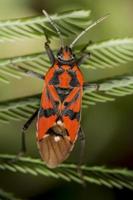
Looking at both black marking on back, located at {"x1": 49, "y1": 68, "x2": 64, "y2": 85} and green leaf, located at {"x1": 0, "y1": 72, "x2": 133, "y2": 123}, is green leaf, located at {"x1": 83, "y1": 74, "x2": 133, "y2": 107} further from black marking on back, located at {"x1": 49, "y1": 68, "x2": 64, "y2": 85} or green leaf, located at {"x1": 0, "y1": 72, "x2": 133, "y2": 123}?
black marking on back, located at {"x1": 49, "y1": 68, "x2": 64, "y2": 85}

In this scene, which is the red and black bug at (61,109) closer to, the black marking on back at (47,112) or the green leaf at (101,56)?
the black marking on back at (47,112)

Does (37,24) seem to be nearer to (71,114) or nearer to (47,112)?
(47,112)

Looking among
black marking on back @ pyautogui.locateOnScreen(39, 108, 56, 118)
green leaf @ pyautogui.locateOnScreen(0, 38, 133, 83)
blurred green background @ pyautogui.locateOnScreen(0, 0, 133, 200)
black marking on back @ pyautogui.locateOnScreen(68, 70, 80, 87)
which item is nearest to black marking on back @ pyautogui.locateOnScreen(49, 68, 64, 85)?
black marking on back @ pyautogui.locateOnScreen(68, 70, 80, 87)

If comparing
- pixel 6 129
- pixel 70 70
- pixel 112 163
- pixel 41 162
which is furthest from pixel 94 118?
pixel 41 162

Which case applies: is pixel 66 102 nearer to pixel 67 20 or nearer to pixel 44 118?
pixel 44 118

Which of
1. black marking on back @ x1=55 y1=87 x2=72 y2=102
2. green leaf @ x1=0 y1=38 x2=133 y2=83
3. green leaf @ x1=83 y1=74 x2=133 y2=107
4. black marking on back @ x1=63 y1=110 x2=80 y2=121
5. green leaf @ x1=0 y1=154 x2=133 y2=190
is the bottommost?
green leaf @ x1=0 y1=154 x2=133 y2=190

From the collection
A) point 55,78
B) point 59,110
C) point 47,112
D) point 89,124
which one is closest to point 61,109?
point 59,110
